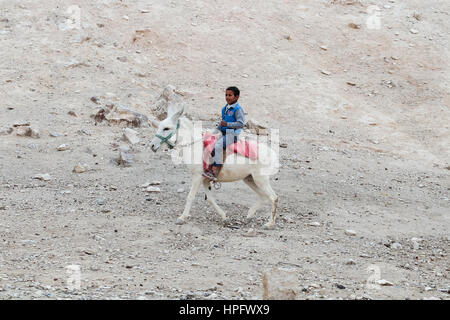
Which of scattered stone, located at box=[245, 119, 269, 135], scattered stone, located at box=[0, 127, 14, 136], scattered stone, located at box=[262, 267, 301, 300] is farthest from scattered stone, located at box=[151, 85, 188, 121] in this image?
scattered stone, located at box=[262, 267, 301, 300]

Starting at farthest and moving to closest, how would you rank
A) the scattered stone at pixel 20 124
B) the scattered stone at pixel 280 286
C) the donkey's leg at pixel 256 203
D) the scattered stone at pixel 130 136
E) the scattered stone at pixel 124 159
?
the scattered stone at pixel 20 124, the scattered stone at pixel 130 136, the scattered stone at pixel 124 159, the donkey's leg at pixel 256 203, the scattered stone at pixel 280 286

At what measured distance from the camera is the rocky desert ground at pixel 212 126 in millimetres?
7016

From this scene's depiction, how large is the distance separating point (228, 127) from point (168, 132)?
2.90ft

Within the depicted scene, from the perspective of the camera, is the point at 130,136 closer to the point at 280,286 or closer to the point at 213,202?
the point at 213,202

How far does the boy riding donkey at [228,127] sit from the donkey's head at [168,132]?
2.07ft

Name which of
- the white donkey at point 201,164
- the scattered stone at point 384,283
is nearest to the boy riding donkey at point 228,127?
the white donkey at point 201,164

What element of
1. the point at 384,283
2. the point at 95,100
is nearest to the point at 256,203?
the point at 384,283

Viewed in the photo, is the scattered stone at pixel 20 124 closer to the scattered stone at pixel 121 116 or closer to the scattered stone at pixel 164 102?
the scattered stone at pixel 121 116

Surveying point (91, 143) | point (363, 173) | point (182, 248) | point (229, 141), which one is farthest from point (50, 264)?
point (363, 173)

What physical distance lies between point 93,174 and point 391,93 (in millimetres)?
10724

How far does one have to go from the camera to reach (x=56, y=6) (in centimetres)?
1772

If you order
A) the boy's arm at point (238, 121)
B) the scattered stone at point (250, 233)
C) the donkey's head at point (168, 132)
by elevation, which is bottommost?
the scattered stone at point (250, 233)

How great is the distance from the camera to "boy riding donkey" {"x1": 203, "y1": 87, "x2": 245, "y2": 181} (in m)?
8.44
